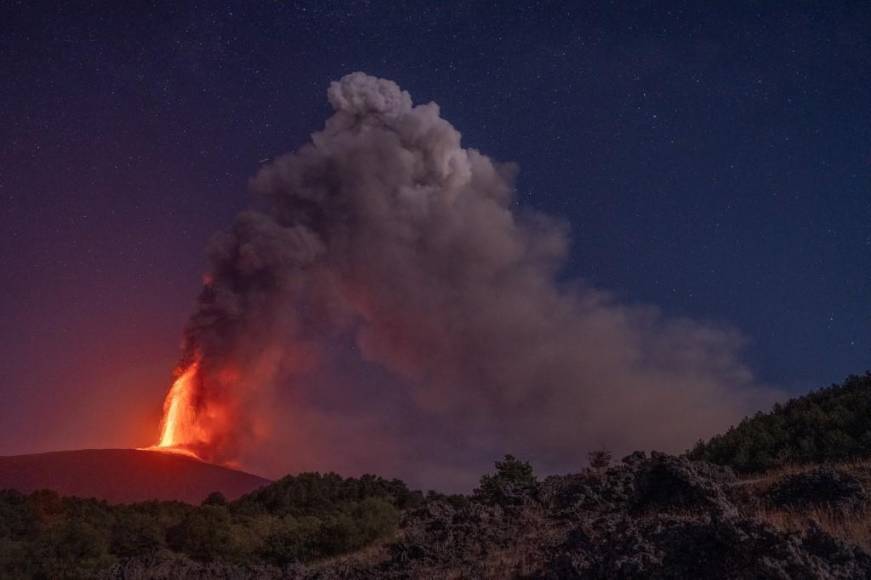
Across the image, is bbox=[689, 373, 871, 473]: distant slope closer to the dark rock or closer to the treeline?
the dark rock

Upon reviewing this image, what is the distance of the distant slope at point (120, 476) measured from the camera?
46.9 meters

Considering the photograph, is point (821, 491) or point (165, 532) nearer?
point (821, 491)

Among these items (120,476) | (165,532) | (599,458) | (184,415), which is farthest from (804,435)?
(184,415)

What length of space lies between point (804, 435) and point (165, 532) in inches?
1094

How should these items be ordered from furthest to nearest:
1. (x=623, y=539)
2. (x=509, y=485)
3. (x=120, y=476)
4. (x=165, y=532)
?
(x=120, y=476) < (x=165, y=532) < (x=509, y=485) < (x=623, y=539)

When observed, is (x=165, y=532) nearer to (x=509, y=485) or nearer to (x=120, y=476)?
(x=509, y=485)

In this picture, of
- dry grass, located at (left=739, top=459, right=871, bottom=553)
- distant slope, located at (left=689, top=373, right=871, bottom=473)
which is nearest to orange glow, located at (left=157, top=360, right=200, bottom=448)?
distant slope, located at (left=689, top=373, right=871, bottom=473)

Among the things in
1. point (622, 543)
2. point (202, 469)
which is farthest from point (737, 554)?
point (202, 469)

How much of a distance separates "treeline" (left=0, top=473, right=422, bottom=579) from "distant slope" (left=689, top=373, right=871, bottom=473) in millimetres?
14834

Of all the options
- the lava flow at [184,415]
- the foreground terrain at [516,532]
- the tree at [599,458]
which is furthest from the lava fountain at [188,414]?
the tree at [599,458]

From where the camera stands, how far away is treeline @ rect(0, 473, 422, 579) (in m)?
24.7

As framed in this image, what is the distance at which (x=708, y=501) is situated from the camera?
1374 centimetres

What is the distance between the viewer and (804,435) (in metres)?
27.1

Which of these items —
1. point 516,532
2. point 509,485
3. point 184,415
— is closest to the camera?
point 516,532
